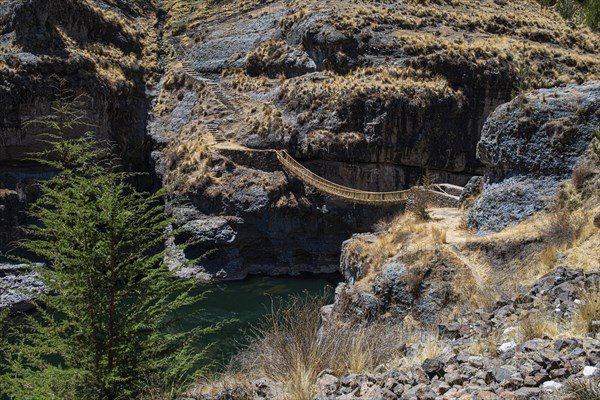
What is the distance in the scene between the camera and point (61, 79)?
39594 millimetres

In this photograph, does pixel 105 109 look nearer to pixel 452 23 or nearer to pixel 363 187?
pixel 363 187

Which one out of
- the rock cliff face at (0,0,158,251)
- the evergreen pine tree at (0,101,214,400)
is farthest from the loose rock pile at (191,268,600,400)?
the rock cliff face at (0,0,158,251)

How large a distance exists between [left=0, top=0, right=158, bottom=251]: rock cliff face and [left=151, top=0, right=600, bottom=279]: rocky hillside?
259cm

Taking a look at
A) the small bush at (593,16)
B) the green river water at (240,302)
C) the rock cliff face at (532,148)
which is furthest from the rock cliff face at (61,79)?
the small bush at (593,16)

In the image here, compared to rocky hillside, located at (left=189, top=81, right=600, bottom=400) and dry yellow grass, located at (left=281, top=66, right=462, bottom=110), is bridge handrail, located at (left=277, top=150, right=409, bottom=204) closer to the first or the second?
dry yellow grass, located at (left=281, top=66, right=462, bottom=110)

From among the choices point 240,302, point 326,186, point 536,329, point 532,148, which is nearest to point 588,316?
point 536,329

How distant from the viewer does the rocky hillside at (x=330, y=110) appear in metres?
36.8

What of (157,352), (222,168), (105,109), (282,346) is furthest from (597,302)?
(105,109)

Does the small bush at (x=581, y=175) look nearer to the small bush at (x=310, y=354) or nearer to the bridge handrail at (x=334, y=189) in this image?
the small bush at (x=310, y=354)

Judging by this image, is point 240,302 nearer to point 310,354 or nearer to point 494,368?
point 310,354

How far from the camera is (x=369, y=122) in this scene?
125 ft

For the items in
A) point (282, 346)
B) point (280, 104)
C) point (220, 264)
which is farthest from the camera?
point (280, 104)

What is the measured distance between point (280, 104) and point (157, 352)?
32.5 m

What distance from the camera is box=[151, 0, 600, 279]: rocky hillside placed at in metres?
36.8
